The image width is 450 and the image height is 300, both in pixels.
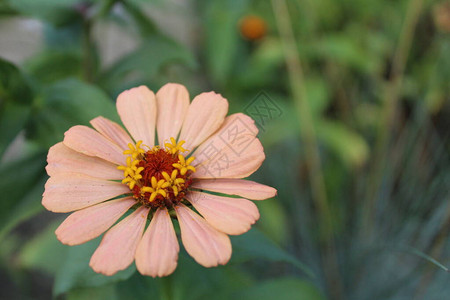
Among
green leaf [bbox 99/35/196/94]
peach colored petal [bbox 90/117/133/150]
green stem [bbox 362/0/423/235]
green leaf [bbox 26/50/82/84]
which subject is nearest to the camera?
peach colored petal [bbox 90/117/133/150]

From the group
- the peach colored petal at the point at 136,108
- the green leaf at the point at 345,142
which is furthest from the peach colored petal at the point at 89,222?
the green leaf at the point at 345,142

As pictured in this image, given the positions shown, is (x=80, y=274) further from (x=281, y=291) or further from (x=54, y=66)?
(x=54, y=66)

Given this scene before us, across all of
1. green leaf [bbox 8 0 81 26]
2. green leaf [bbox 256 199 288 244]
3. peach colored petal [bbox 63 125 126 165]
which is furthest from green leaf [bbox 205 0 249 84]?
peach colored petal [bbox 63 125 126 165]

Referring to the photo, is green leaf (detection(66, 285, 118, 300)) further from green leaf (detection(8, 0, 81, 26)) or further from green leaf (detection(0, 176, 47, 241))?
green leaf (detection(8, 0, 81, 26))

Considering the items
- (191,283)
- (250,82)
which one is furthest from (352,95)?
(191,283)

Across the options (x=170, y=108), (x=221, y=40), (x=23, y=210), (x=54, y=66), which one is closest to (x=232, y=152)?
(x=170, y=108)

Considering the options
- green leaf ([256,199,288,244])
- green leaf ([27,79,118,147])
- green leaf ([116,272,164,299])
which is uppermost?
green leaf ([27,79,118,147])
